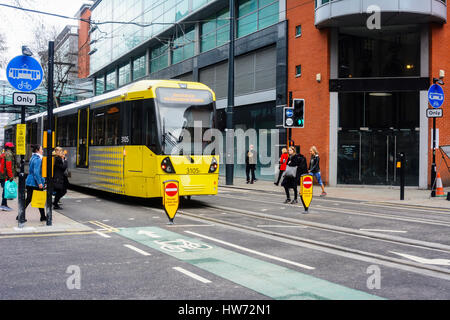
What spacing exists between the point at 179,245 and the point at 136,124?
20.7 ft

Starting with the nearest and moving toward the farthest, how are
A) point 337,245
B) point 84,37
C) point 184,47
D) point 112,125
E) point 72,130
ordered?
point 337,245 → point 112,125 → point 72,130 → point 184,47 → point 84,37

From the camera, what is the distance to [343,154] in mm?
22641

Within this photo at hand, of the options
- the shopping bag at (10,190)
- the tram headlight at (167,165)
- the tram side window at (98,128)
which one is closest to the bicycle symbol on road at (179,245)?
the tram headlight at (167,165)

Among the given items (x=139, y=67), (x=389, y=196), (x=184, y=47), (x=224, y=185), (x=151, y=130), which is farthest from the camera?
(x=139, y=67)

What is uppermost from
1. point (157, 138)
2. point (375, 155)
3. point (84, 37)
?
point (84, 37)

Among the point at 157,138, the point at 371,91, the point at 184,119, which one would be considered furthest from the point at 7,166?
the point at 371,91

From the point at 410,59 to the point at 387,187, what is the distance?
5973 millimetres

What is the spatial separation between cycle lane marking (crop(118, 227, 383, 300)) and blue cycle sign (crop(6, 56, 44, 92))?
3.81 metres

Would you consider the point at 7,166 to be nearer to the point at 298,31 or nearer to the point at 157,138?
the point at 157,138

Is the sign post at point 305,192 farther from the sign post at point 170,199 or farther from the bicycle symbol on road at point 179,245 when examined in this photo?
the bicycle symbol on road at point 179,245

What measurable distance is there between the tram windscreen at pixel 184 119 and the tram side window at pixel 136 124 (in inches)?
32.1

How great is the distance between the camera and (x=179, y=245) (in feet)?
26.5
